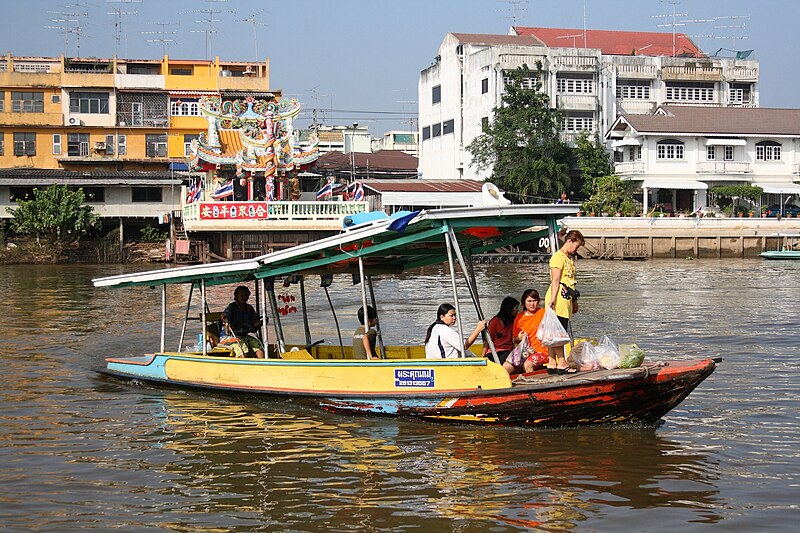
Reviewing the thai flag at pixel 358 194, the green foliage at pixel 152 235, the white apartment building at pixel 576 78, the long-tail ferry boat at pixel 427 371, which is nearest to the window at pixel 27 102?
the green foliage at pixel 152 235

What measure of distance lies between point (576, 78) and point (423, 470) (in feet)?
152

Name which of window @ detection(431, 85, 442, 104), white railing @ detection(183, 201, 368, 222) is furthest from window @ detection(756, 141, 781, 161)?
white railing @ detection(183, 201, 368, 222)

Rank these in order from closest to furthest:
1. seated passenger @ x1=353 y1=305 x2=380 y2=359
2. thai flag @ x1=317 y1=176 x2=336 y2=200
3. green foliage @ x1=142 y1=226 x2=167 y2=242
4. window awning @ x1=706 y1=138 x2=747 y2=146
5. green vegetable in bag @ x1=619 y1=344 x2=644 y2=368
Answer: green vegetable in bag @ x1=619 y1=344 x2=644 y2=368 < seated passenger @ x1=353 y1=305 x2=380 y2=359 < thai flag @ x1=317 y1=176 x2=336 y2=200 < green foliage @ x1=142 y1=226 x2=167 y2=242 < window awning @ x1=706 y1=138 x2=747 y2=146

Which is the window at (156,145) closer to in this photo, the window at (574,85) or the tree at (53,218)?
the tree at (53,218)

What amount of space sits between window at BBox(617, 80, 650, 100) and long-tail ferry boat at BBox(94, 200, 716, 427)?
44088 mm

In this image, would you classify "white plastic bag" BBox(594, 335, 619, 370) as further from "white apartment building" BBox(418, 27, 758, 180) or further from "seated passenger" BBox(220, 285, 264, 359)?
"white apartment building" BBox(418, 27, 758, 180)

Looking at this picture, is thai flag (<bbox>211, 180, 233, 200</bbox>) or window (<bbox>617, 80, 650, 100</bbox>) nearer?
thai flag (<bbox>211, 180, 233, 200</bbox>)

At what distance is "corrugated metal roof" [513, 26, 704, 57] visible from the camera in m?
59.5

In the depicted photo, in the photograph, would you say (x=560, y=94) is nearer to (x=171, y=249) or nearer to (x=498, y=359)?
(x=171, y=249)

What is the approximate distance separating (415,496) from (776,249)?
40.9 m

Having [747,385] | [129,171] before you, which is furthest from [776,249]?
[747,385]

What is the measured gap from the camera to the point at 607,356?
35.7ft

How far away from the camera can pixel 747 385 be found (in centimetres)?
1415

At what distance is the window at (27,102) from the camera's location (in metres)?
53.4
